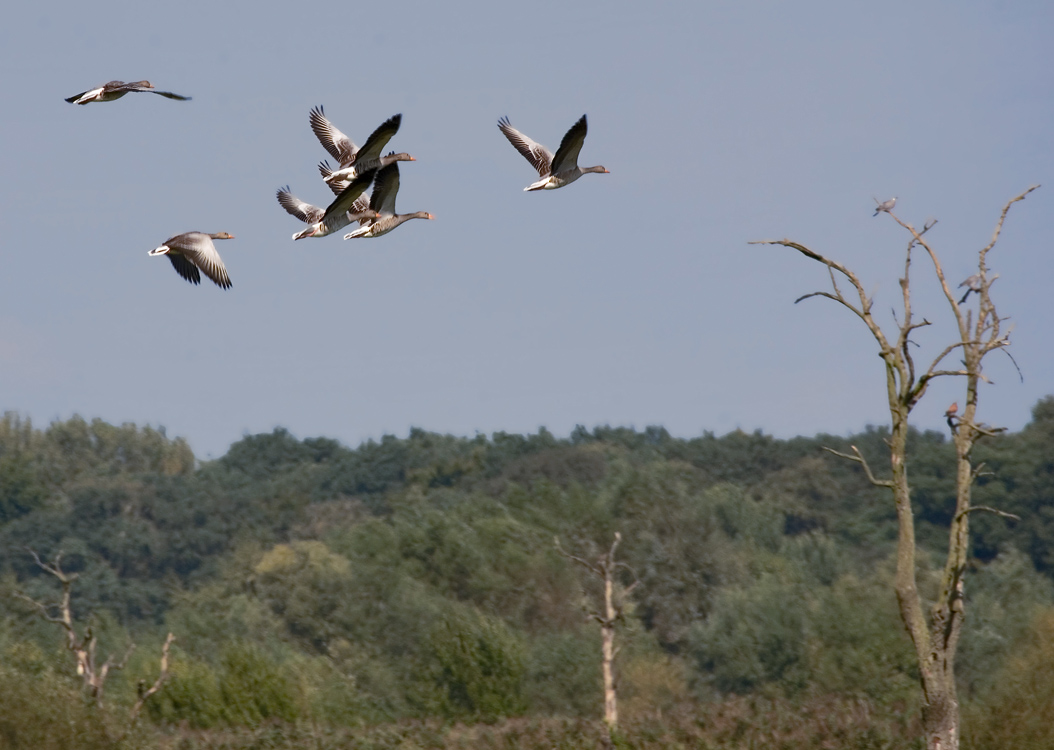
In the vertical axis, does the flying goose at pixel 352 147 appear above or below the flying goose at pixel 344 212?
above

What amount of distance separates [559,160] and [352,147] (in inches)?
137

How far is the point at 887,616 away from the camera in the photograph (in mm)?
41062

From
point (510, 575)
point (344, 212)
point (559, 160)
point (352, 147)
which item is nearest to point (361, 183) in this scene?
point (344, 212)

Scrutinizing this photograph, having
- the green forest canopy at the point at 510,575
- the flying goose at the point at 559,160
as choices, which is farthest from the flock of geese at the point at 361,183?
the green forest canopy at the point at 510,575

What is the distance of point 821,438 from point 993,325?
8607cm

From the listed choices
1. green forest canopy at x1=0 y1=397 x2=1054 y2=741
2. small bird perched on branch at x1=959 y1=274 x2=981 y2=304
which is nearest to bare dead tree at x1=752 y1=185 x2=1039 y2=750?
small bird perched on branch at x1=959 y1=274 x2=981 y2=304

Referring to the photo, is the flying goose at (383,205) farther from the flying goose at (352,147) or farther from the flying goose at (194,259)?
the flying goose at (194,259)

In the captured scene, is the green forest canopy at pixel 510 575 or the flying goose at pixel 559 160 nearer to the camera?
the flying goose at pixel 559 160

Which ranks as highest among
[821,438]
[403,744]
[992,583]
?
[821,438]

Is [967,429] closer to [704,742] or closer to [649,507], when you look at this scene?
[704,742]

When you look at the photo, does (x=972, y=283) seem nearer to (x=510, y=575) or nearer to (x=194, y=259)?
(x=194, y=259)

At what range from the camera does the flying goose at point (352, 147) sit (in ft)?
47.8

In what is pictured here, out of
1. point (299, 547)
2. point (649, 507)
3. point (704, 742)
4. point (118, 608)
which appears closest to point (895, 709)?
point (704, 742)

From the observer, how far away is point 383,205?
16.3m
